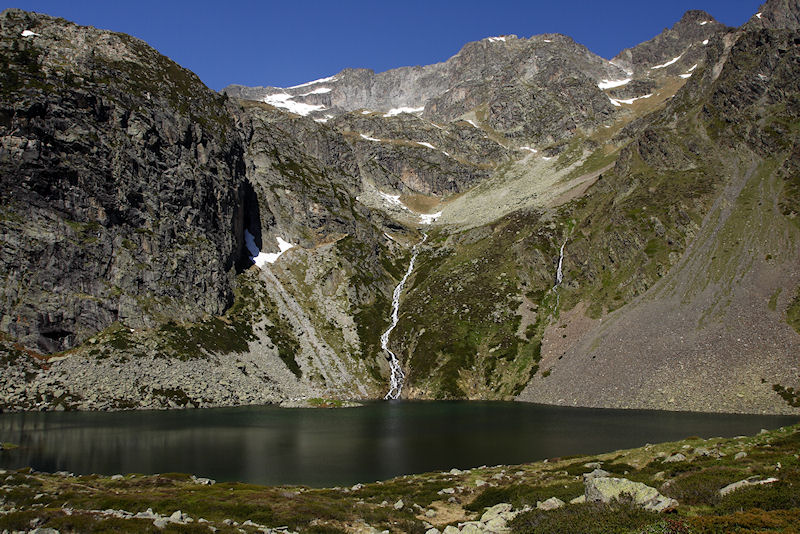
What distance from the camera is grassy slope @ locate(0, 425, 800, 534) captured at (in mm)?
16172

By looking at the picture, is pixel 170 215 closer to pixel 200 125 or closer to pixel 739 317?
pixel 200 125

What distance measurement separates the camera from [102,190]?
11475 cm

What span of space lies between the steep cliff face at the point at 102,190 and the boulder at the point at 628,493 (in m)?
104

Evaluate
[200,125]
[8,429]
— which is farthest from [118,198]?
[8,429]

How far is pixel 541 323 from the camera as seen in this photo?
381 ft

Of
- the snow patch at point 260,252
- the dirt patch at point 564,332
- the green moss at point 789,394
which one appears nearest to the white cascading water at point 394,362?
the dirt patch at point 564,332

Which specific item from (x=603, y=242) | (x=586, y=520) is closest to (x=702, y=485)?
(x=586, y=520)

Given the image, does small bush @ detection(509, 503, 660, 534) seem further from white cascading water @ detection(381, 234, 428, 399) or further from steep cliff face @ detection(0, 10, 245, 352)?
steep cliff face @ detection(0, 10, 245, 352)

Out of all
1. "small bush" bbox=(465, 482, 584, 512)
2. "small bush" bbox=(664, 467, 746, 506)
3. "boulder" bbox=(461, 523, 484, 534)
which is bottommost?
"small bush" bbox=(465, 482, 584, 512)

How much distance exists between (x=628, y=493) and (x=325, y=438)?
4545 centimetres

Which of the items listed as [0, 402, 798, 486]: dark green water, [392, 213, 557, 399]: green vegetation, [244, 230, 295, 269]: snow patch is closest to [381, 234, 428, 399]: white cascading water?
[392, 213, 557, 399]: green vegetation

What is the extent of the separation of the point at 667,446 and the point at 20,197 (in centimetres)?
11951

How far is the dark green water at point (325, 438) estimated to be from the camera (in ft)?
145

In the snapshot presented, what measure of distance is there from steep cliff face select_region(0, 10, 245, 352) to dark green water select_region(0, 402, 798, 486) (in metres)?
33.6
